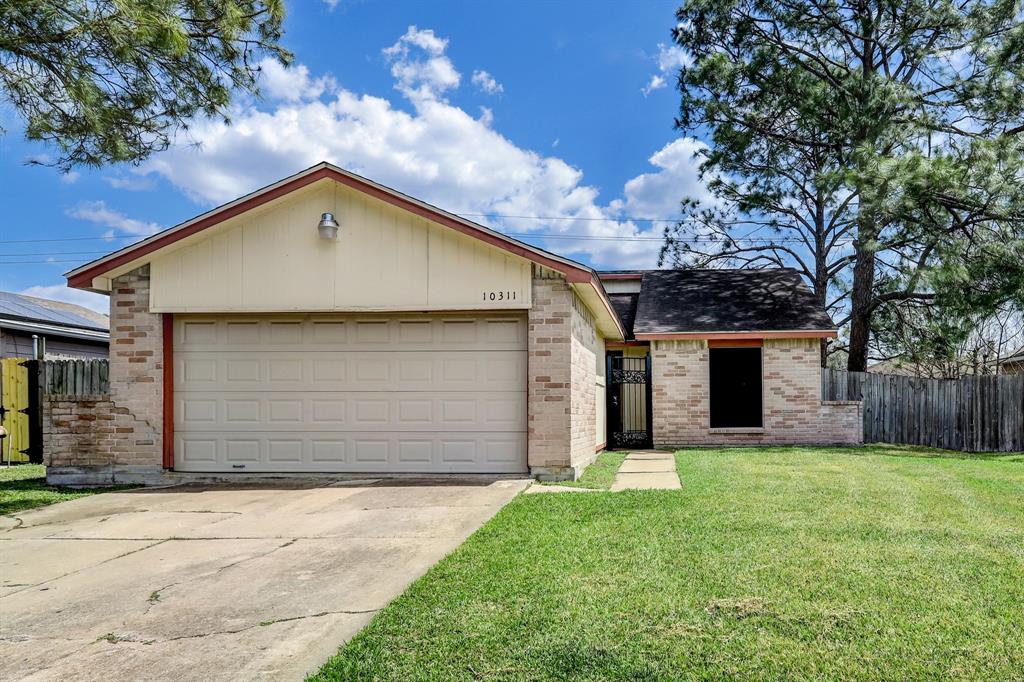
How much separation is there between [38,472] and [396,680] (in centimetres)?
1066

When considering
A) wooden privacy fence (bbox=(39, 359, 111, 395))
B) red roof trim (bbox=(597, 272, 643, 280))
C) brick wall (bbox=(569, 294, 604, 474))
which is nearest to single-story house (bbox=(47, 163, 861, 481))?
brick wall (bbox=(569, 294, 604, 474))

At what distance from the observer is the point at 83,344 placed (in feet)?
57.4

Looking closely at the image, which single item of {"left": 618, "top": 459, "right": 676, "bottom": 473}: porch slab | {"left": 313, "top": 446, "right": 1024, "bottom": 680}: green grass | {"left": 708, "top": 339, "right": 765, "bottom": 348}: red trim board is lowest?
{"left": 618, "top": 459, "right": 676, "bottom": 473}: porch slab

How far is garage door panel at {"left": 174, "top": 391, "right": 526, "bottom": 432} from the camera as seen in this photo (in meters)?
9.70

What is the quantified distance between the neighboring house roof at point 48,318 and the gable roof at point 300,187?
23.2 feet

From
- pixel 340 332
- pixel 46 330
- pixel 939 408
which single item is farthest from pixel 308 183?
pixel 939 408

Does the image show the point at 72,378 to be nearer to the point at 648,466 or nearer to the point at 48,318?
the point at 48,318

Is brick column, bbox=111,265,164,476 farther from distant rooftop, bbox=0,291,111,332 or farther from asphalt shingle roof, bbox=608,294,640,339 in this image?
asphalt shingle roof, bbox=608,294,640,339

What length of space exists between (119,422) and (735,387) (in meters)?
11.8

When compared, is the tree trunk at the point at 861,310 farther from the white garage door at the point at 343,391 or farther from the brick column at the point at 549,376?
the white garage door at the point at 343,391

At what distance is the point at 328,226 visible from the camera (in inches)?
366

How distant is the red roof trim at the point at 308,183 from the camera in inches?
360

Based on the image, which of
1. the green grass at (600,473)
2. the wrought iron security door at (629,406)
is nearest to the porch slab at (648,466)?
the green grass at (600,473)

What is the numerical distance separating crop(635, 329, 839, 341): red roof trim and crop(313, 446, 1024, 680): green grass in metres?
8.21
